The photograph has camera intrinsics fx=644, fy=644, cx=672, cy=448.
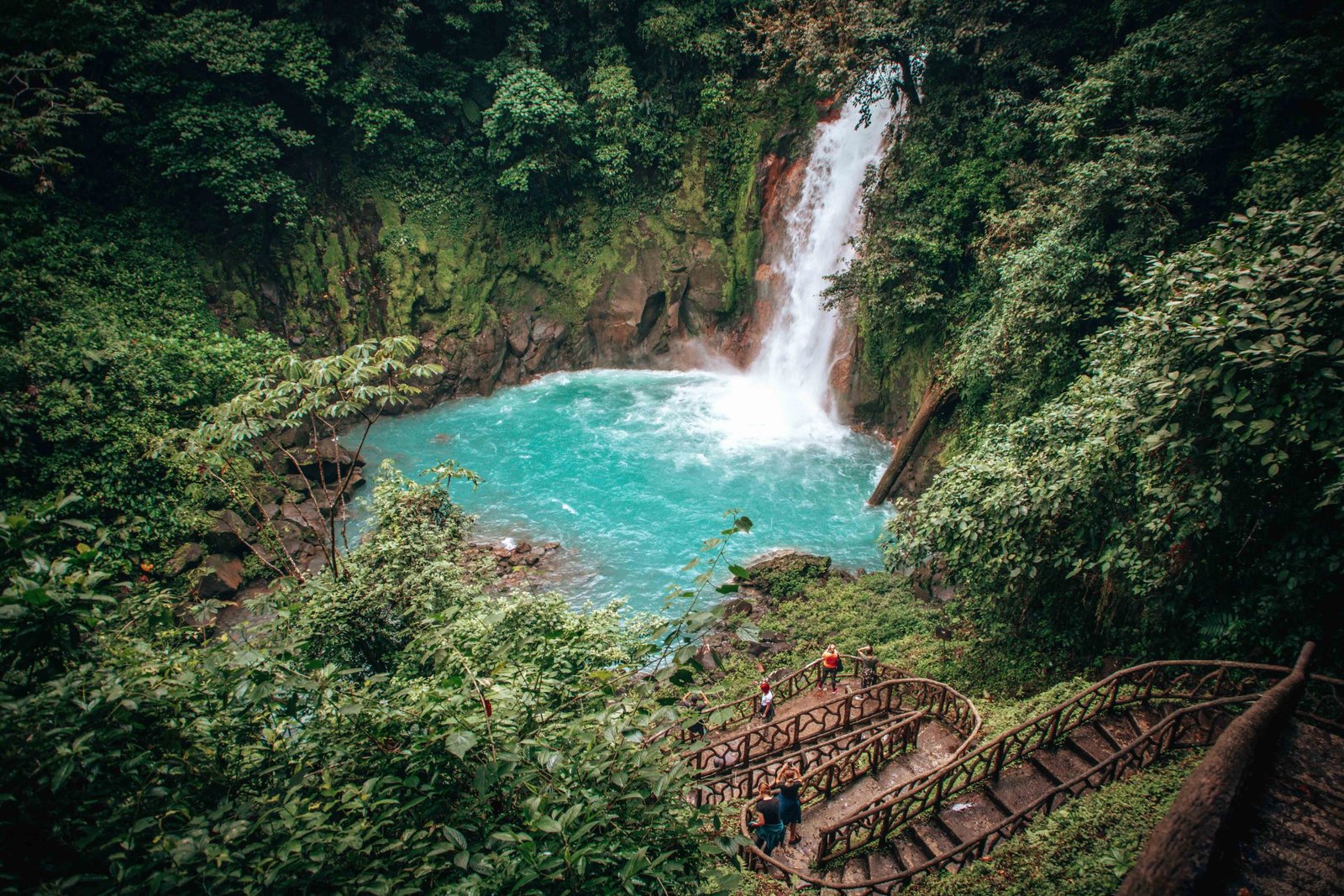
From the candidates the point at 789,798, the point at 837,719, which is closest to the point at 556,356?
the point at 837,719

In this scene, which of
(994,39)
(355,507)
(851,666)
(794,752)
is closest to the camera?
(794,752)

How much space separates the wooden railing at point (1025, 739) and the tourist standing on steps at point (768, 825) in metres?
0.47

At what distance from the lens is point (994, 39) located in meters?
15.4

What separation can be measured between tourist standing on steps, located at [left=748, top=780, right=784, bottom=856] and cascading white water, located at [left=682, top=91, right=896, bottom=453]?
1454 cm

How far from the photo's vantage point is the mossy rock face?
14922 mm

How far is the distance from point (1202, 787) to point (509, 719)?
461 centimetres

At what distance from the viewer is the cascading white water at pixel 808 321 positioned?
70.7 feet

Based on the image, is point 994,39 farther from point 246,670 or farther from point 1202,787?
point 246,670

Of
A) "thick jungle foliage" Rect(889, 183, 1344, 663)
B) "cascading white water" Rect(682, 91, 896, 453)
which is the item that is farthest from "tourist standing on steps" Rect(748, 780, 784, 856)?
"cascading white water" Rect(682, 91, 896, 453)

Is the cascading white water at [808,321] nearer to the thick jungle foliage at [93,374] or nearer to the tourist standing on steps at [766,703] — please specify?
the tourist standing on steps at [766,703]

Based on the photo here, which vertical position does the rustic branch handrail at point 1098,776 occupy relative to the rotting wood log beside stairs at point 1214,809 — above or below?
below

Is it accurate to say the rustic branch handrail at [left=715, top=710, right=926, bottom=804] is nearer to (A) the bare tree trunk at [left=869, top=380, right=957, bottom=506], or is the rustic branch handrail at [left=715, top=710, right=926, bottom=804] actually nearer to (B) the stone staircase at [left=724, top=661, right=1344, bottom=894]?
(B) the stone staircase at [left=724, top=661, right=1344, bottom=894]

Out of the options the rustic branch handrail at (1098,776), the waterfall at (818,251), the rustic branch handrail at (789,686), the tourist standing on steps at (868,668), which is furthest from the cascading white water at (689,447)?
the rustic branch handrail at (1098,776)

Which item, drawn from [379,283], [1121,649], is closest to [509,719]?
[1121,649]
